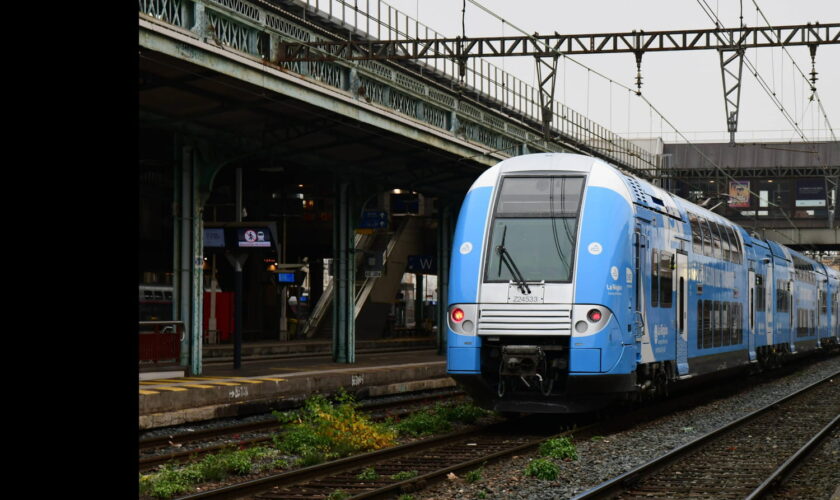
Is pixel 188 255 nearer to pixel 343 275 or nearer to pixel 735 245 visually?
pixel 343 275

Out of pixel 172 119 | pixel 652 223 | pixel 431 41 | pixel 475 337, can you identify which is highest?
pixel 431 41

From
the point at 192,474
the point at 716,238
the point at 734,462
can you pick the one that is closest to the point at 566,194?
the point at 734,462

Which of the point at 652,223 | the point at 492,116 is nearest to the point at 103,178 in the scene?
the point at 652,223

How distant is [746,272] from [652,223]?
8560mm

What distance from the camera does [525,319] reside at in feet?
43.5

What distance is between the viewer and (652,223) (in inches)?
606

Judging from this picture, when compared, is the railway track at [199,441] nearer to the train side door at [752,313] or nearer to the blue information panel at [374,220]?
the train side door at [752,313]

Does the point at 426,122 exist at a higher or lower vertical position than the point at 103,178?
higher

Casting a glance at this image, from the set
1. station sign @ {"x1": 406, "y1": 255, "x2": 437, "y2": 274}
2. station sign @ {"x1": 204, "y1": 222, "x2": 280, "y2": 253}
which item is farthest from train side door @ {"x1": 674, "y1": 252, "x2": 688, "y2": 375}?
station sign @ {"x1": 406, "y1": 255, "x2": 437, "y2": 274}

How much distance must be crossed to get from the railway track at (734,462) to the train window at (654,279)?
2081 mm

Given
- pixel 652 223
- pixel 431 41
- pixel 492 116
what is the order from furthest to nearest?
pixel 492 116
pixel 431 41
pixel 652 223

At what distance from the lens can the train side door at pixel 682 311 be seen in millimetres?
16938

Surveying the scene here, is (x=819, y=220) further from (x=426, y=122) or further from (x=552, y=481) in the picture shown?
(x=552, y=481)

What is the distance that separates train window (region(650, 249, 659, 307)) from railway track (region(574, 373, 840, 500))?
2081 mm
